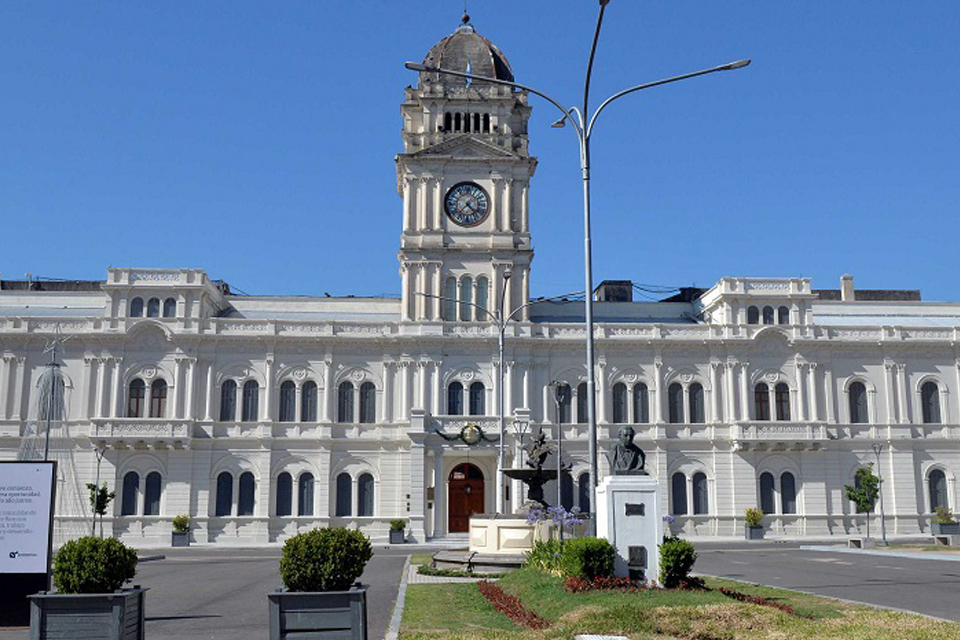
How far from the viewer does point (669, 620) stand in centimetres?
1606

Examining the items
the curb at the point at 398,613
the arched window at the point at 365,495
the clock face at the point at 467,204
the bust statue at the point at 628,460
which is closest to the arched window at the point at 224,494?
the arched window at the point at 365,495

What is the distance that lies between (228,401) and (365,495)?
961cm

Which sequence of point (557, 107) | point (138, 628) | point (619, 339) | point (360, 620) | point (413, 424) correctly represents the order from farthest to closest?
point (619, 339) < point (413, 424) < point (557, 107) < point (138, 628) < point (360, 620)

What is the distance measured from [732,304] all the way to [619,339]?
734 cm

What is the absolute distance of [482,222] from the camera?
6050 centimetres

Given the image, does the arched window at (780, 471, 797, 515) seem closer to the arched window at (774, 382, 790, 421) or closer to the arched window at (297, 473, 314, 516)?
the arched window at (774, 382, 790, 421)

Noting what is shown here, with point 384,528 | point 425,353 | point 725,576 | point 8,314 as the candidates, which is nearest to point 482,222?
point 425,353

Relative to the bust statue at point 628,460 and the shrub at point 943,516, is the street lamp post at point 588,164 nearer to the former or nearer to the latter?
the bust statue at point 628,460

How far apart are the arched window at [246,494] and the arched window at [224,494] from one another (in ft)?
1.81

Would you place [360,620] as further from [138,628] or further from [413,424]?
[413,424]

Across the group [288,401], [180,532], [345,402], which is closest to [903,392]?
[345,402]

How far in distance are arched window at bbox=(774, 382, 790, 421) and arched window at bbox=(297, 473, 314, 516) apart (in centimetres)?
2801

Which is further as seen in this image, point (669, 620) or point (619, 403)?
point (619, 403)

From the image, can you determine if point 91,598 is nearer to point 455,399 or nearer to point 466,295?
point 455,399
